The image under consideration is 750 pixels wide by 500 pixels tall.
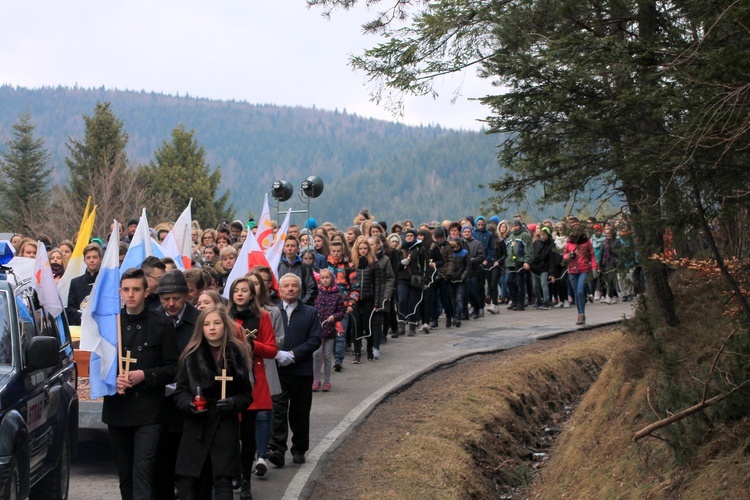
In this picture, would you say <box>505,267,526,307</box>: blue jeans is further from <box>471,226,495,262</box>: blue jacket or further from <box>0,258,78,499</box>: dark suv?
<box>0,258,78,499</box>: dark suv

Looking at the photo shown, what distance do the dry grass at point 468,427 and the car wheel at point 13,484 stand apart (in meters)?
3.15

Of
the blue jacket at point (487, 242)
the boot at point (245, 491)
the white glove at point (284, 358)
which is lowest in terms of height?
the boot at point (245, 491)

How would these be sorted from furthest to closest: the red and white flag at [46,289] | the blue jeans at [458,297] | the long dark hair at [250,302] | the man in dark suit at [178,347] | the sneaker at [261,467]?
the blue jeans at [458,297] → the sneaker at [261,467] → the long dark hair at [250,302] → the red and white flag at [46,289] → the man in dark suit at [178,347]

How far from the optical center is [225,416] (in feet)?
25.5

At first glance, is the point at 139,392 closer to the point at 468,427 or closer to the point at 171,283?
the point at 171,283

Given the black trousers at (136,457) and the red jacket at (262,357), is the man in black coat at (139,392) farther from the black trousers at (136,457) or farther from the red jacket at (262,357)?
the red jacket at (262,357)

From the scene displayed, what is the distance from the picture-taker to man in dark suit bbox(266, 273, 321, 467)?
1030 centimetres

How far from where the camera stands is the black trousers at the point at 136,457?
25.3ft

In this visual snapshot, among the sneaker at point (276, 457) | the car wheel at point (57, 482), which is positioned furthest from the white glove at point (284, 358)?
the car wheel at point (57, 482)

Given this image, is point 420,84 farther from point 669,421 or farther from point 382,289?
point 669,421

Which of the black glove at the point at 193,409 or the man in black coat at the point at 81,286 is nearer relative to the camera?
the black glove at the point at 193,409

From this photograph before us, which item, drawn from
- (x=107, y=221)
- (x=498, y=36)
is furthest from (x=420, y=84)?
(x=107, y=221)

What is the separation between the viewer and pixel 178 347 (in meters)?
8.05

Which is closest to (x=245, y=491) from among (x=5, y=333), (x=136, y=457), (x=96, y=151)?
(x=136, y=457)
